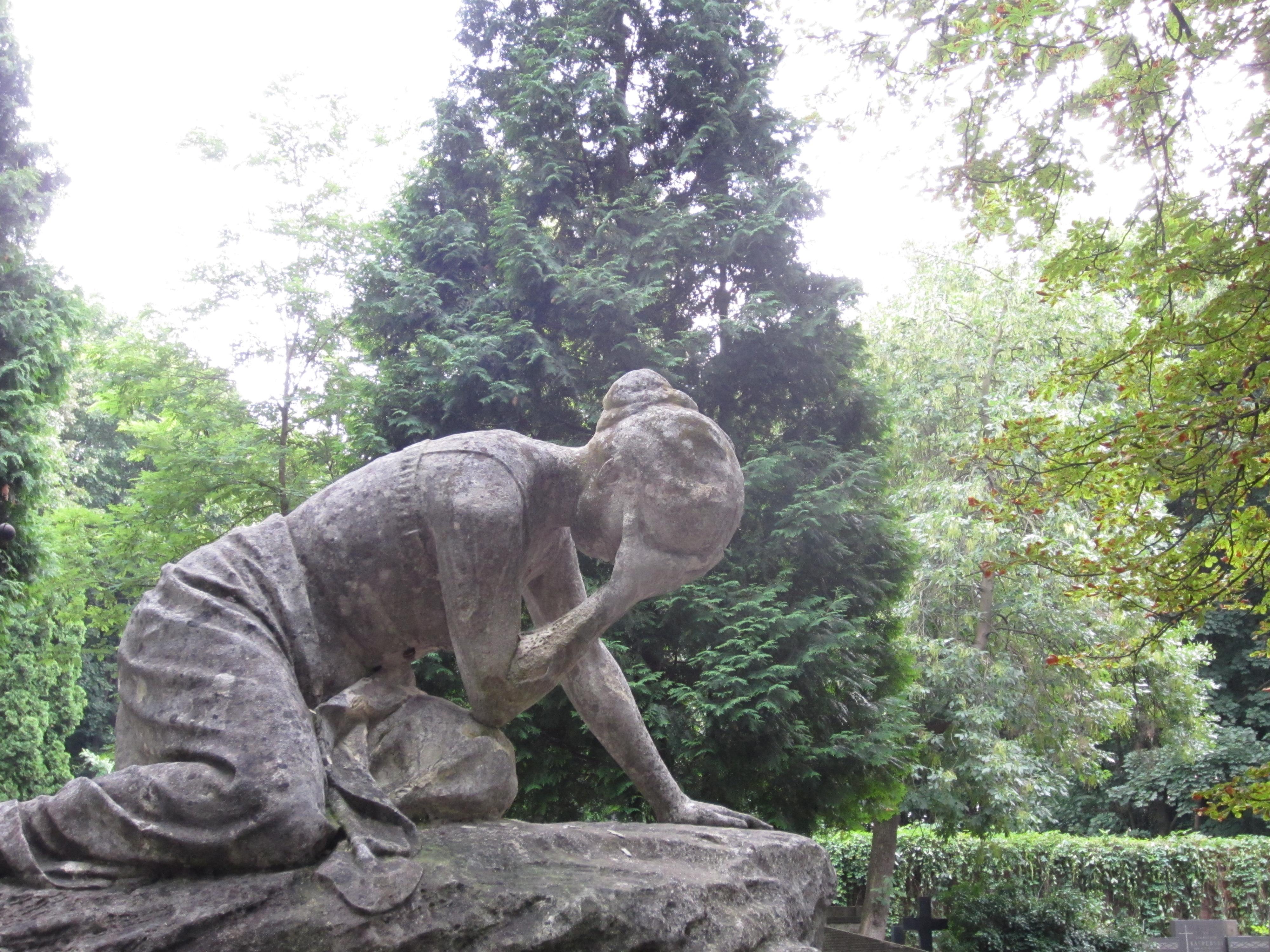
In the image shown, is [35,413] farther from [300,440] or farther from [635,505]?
[635,505]

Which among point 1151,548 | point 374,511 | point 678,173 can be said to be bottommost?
point 374,511

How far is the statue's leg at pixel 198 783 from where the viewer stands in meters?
2.22

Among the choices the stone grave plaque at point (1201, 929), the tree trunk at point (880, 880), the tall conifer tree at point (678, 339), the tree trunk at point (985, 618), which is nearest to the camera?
the tall conifer tree at point (678, 339)

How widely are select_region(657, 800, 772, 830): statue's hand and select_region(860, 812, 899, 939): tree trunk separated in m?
7.88

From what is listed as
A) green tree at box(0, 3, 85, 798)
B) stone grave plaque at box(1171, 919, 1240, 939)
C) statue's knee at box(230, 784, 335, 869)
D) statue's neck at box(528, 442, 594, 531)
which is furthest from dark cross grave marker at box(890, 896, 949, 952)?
statue's knee at box(230, 784, 335, 869)

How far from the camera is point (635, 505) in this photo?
2990 millimetres

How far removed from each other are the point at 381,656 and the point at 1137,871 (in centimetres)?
1509

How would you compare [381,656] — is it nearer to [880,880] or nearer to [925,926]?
[925,926]

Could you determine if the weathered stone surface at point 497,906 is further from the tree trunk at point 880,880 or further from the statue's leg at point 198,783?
the tree trunk at point 880,880

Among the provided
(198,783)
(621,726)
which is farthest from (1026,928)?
(198,783)

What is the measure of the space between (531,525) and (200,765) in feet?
3.62

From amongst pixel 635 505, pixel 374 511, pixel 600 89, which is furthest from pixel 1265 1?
pixel 600 89

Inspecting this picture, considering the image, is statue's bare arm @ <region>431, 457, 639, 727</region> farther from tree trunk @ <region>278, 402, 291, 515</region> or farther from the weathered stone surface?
tree trunk @ <region>278, 402, 291, 515</region>

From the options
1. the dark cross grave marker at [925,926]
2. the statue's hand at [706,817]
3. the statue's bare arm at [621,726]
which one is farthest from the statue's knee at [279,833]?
the dark cross grave marker at [925,926]
